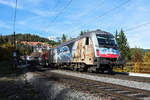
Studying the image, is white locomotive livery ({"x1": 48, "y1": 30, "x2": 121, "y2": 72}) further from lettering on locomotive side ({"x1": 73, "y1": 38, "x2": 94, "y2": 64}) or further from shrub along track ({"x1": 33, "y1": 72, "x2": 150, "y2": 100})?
shrub along track ({"x1": 33, "y1": 72, "x2": 150, "y2": 100})

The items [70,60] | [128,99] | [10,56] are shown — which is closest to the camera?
[128,99]

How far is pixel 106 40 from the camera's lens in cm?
1386

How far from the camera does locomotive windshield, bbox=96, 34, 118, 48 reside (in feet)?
44.3

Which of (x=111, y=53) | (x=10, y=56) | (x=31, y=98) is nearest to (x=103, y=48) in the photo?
(x=111, y=53)

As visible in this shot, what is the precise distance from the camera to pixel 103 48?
43.1 ft

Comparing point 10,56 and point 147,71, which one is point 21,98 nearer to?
point 147,71

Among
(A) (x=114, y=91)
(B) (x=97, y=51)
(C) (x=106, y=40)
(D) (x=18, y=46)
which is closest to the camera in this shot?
(A) (x=114, y=91)

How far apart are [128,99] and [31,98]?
3.97 meters

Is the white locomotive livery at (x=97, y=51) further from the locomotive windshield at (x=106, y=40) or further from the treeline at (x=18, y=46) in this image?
the treeline at (x=18, y=46)

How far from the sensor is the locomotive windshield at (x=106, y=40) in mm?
13495

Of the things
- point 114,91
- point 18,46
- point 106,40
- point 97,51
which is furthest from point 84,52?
point 18,46

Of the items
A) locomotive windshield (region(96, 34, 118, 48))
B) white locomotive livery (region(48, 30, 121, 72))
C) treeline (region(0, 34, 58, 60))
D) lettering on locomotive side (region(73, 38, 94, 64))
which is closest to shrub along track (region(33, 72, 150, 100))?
white locomotive livery (region(48, 30, 121, 72))

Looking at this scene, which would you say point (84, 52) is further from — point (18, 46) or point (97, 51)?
point (18, 46)

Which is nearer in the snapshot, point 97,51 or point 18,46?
point 97,51
